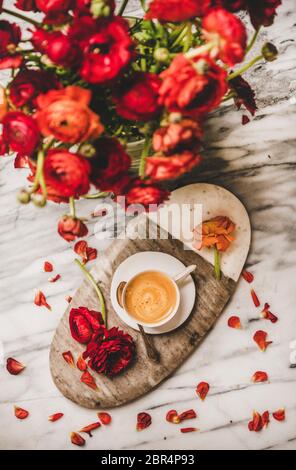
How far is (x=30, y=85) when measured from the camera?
54 cm

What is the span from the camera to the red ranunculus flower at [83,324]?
86 centimetres

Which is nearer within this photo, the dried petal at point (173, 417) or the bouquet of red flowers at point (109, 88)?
the bouquet of red flowers at point (109, 88)

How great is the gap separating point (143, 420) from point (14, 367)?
28 cm

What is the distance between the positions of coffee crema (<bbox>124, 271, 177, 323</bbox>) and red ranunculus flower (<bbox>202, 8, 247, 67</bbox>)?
17.7 inches

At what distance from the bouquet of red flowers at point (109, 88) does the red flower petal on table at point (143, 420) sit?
47 centimetres

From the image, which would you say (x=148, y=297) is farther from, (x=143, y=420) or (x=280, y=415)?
(x=280, y=415)

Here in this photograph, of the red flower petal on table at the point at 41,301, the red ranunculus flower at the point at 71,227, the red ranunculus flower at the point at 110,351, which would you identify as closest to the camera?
the red ranunculus flower at the point at 71,227

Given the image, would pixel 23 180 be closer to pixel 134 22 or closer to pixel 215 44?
pixel 134 22

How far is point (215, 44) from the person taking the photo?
0.49m

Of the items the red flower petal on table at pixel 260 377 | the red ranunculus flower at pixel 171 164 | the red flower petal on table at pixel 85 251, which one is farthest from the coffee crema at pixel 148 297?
the red ranunculus flower at pixel 171 164

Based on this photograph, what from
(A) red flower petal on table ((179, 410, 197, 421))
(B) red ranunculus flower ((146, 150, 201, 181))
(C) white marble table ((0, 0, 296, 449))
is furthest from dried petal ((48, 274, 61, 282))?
(B) red ranunculus flower ((146, 150, 201, 181))

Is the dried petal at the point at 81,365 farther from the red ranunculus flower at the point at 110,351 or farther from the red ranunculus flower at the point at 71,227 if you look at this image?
the red ranunculus flower at the point at 71,227
